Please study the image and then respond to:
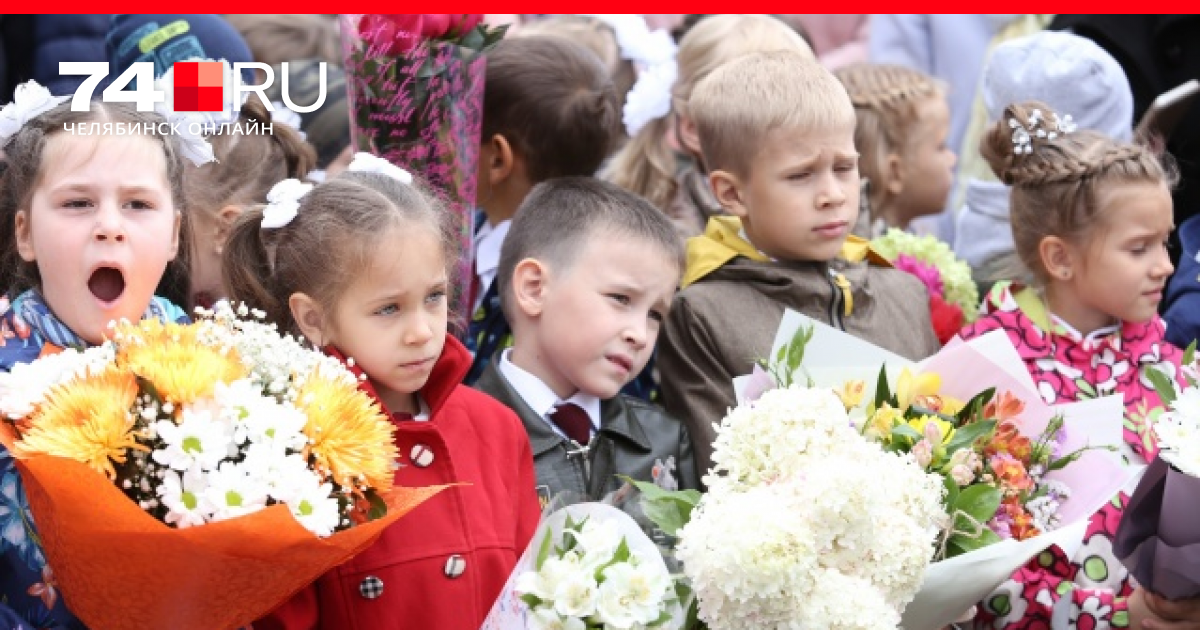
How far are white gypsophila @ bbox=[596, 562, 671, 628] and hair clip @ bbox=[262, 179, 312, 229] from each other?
106cm

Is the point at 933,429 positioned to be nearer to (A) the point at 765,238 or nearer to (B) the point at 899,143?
(A) the point at 765,238

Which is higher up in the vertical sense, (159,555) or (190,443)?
(190,443)

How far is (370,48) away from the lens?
451 cm

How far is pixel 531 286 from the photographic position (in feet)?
14.7

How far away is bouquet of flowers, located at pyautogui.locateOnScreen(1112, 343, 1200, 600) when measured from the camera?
388 cm

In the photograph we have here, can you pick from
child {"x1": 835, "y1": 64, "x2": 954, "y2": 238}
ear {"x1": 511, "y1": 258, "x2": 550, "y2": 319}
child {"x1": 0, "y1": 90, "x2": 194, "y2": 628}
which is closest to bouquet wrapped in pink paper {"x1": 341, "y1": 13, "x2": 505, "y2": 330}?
ear {"x1": 511, "y1": 258, "x2": 550, "y2": 319}

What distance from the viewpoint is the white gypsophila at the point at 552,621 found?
10.4 feet

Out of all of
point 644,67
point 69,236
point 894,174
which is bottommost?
point 894,174

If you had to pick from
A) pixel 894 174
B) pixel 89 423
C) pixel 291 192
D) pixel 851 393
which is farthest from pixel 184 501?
pixel 894 174

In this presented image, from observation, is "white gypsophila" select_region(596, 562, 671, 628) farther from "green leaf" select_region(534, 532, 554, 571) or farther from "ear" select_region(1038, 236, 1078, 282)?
"ear" select_region(1038, 236, 1078, 282)

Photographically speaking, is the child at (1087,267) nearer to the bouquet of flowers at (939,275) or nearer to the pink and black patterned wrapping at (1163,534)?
the bouquet of flowers at (939,275)

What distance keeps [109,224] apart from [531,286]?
1252 millimetres

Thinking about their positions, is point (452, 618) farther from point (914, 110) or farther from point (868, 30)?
point (868, 30)

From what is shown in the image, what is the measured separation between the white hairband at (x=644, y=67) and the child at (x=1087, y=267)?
1195 mm
